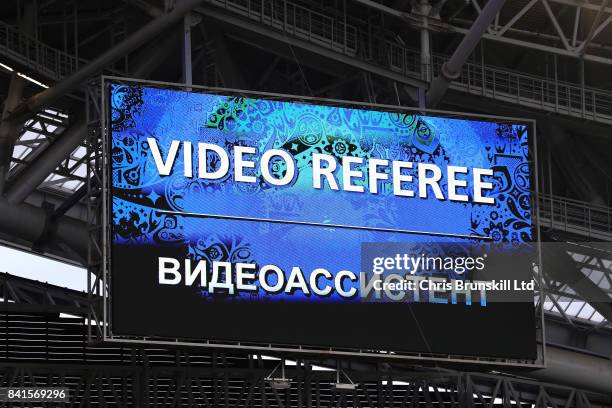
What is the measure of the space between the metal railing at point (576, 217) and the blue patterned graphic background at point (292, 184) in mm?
4578

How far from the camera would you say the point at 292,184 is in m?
33.8

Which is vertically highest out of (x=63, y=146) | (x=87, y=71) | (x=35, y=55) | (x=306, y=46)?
(x=306, y=46)

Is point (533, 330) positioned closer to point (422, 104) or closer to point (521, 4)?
point (422, 104)

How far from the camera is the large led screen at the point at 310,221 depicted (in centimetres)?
3206

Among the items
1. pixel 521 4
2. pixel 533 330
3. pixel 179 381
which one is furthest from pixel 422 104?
pixel 179 381

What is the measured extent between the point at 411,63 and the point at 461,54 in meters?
3.68

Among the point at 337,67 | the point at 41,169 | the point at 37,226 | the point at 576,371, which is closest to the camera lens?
the point at 41,169

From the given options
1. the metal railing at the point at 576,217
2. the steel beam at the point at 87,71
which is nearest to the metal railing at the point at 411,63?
the steel beam at the point at 87,71

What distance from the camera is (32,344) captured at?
41.5 m

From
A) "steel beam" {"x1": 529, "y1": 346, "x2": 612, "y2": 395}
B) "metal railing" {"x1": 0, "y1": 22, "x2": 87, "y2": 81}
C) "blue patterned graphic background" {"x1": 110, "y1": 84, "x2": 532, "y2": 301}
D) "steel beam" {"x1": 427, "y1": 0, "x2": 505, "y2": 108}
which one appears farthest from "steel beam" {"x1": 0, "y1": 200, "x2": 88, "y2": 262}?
"steel beam" {"x1": 529, "y1": 346, "x2": 612, "y2": 395}

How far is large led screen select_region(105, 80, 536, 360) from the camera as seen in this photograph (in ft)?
105

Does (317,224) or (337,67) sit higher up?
(337,67)

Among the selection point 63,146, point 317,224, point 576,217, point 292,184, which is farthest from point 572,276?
point 63,146

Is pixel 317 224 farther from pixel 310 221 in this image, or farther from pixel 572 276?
pixel 572 276
